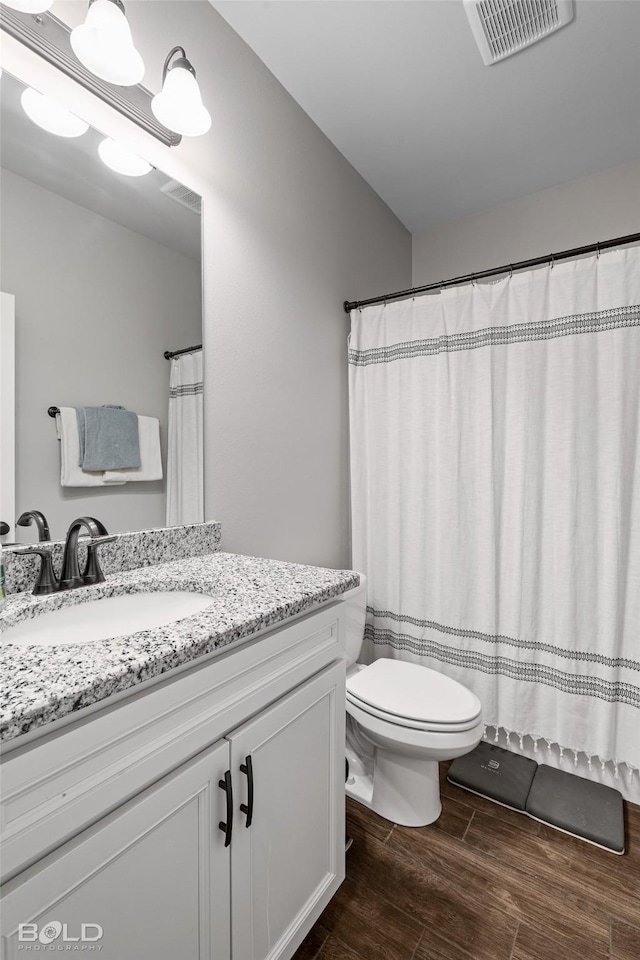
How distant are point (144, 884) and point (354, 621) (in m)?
1.16

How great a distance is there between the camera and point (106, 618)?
3.20 feet

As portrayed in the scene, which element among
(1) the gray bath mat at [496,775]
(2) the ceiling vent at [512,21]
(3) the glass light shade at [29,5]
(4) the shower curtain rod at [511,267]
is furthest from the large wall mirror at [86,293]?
(1) the gray bath mat at [496,775]

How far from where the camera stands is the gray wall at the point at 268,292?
144 cm

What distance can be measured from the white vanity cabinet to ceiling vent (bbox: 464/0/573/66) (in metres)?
1.91

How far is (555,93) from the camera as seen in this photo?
5.80ft

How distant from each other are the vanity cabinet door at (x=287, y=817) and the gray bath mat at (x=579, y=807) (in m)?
0.83

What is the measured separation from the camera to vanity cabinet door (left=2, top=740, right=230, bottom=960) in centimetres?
55

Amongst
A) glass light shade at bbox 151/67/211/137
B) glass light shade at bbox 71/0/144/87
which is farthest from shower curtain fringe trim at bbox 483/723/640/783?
glass light shade at bbox 71/0/144/87

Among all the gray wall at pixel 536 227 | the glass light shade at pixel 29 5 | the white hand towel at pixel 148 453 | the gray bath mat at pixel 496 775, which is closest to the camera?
the glass light shade at pixel 29 5

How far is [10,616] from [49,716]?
0.41 metres

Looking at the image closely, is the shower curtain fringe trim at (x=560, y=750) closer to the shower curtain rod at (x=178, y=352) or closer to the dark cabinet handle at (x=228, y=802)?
the dark cabinet handle at (x=228, y=802)

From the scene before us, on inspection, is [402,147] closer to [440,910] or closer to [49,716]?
[49,716]

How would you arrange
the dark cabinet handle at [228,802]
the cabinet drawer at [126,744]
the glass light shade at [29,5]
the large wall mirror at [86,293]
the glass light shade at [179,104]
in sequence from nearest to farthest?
1. the cabinet drawer at [126,744]
2. the dark cabinet handle at [228,802]
3. the glass light shade at [29,5]
4. the large wall mirror at [86,293]
5. the glass light shade at [179,104]

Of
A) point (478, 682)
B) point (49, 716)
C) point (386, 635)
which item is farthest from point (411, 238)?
point (49, 716)
